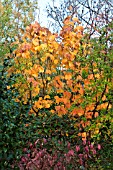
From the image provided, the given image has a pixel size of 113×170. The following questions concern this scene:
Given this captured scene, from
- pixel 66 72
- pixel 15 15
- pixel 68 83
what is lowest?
pixel 68 83

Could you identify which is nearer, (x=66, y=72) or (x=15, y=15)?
(x=66, y=72)

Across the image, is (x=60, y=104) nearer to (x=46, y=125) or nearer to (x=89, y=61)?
(x=46, y=125)

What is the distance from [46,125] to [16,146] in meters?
1.30

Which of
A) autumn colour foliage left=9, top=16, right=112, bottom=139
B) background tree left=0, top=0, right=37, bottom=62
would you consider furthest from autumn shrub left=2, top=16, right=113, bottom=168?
background tree left=0, top=0, right=37, bottom=62

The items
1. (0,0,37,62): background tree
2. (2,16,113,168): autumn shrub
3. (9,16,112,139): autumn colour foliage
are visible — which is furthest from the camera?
(0,0,37,62): background tree

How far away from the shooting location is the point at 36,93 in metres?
6.84

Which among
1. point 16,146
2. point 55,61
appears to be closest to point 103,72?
point 55,61

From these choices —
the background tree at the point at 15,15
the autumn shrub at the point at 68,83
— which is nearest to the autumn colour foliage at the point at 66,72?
the autumn shrub at the point at 68,83

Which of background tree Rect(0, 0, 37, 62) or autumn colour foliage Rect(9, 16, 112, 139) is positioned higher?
background tree Rect(0, 0, 37, 62)

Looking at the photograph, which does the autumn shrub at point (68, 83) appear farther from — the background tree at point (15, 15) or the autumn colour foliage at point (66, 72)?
the background tree at point (15, 15)

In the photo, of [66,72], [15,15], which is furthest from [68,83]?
[15,15]

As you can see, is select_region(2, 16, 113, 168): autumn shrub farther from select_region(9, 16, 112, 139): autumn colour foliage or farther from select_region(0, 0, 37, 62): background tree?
select_region(0, 0, 37, 62): background tree

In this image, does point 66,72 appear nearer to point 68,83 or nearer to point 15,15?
point 68,83

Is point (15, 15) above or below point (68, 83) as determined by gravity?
above
